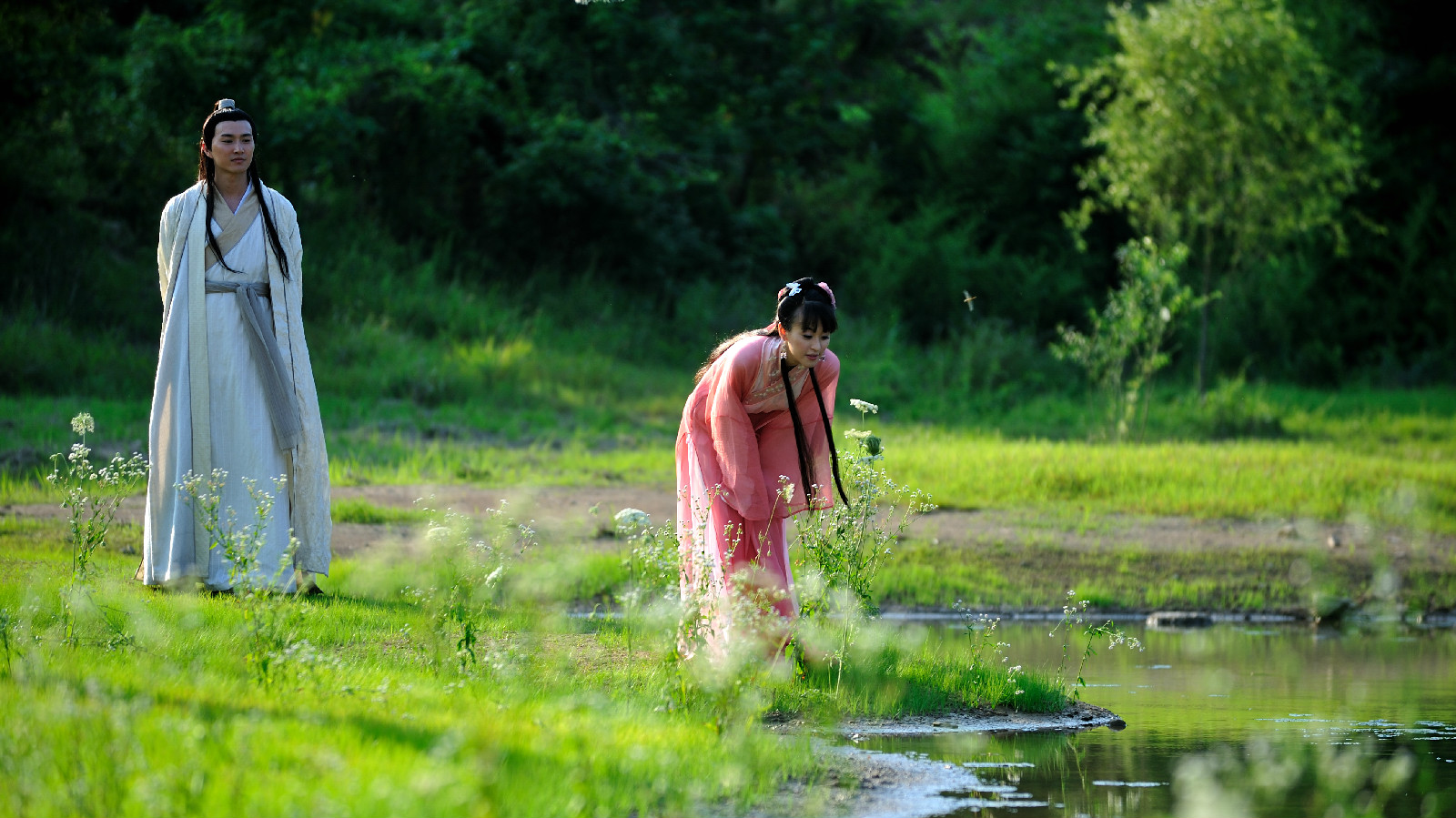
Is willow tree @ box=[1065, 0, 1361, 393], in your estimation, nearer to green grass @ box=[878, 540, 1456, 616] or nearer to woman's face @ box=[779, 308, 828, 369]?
green grass @ box=[878, 540, 1456, 616]

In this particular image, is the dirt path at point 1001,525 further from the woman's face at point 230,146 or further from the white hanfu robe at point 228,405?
the woman's face at point 230,146

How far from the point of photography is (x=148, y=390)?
1578cm

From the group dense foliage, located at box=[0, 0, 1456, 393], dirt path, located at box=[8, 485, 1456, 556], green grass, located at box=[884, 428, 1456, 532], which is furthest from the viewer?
dense foliage, located at box=[0, 0, 1456, 393]

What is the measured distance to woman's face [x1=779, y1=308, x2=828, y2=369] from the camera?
646 centimetres

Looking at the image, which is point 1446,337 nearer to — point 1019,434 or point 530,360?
point 1019,434

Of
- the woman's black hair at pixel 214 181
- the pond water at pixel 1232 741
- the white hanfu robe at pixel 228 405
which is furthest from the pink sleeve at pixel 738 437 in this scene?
the woman's black hair at pixel 214 181

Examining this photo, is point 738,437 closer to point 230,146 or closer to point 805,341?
point 805,341

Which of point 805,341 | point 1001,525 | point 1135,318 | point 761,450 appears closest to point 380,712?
point 805,341

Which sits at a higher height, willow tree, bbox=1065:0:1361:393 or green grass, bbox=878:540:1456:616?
willow tree, bbox=1065:0:1361:393

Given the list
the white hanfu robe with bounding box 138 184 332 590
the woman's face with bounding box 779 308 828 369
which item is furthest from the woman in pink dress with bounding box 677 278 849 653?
the white hanfu robe with bounding box 138 184 332 590

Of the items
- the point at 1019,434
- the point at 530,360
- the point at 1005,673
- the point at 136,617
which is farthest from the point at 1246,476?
the point at 136,617

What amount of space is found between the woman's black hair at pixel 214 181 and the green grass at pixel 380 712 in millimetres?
1663

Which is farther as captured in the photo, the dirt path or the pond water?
the dirt path

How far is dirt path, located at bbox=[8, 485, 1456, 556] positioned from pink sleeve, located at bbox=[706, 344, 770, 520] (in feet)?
13.5
